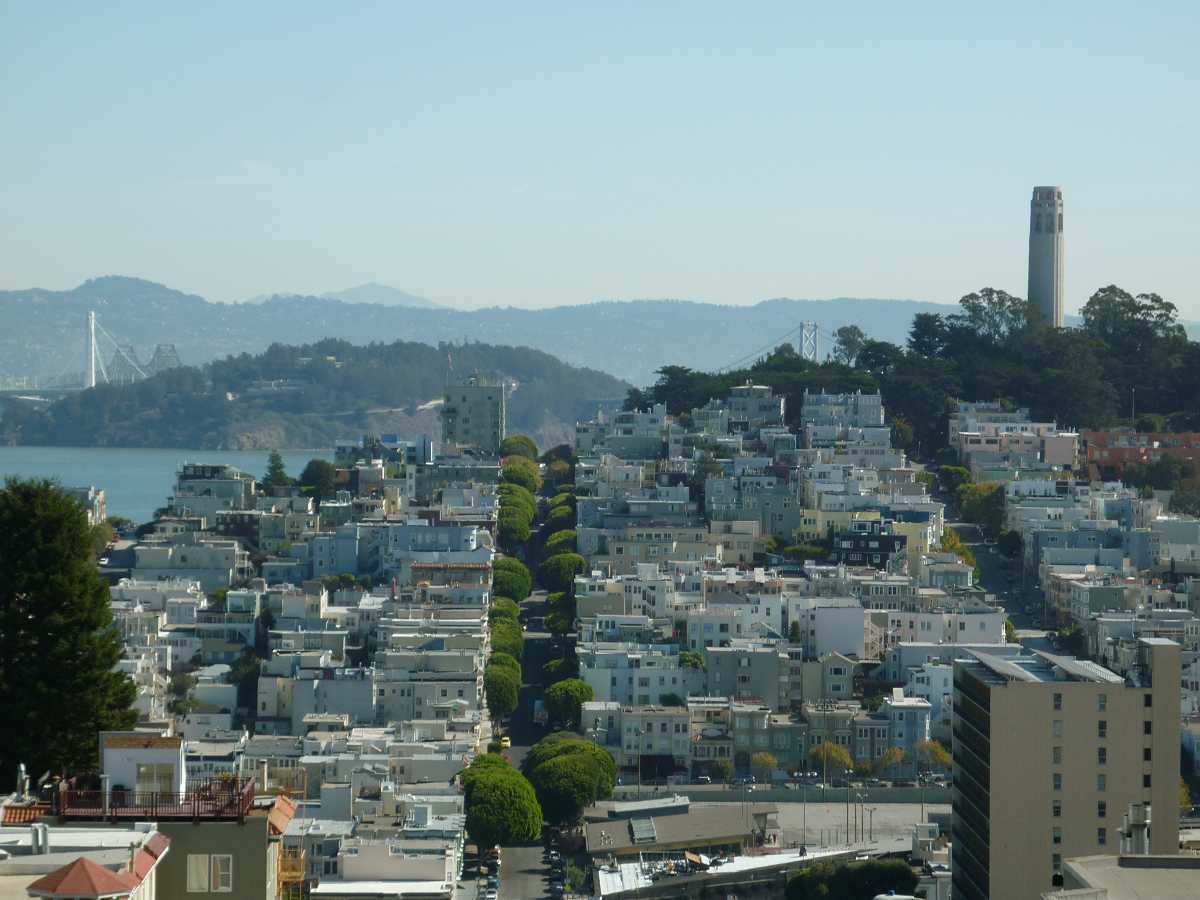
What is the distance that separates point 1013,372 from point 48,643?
105 ft

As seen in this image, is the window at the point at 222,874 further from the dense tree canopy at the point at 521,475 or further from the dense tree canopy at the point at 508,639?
the dense tree canopy at the point at 521,475

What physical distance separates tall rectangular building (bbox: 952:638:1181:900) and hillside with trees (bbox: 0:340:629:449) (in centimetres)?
7061

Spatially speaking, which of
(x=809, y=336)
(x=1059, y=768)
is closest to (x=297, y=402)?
(x=809, y=336)

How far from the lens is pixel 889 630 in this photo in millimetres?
25562

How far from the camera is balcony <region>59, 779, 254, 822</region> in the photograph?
5.91 m

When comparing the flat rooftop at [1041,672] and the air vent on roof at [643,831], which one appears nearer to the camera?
the flat rooftop at [1041,672]

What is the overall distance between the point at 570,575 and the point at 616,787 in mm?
7483

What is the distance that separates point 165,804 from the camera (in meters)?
5.95

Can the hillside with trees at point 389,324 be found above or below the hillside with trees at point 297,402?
above

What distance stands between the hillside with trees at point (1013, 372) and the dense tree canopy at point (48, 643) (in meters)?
30.2

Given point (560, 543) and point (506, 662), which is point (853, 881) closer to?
point (506, 662)

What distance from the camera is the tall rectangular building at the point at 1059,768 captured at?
42.9 ft

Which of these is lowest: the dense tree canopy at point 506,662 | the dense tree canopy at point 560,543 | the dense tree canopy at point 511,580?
the dense tree canopy at point 506,662

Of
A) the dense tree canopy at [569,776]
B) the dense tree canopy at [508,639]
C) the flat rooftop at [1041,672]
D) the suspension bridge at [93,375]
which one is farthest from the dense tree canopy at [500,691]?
the suspension bridge at [93,375]
